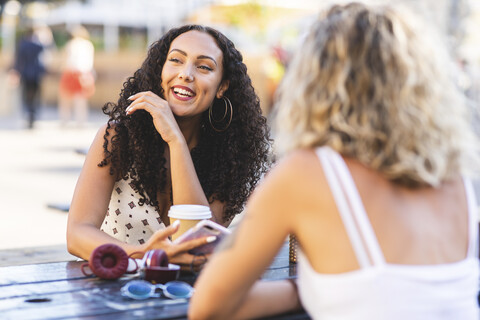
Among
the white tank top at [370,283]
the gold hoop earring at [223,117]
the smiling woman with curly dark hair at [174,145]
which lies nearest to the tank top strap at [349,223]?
the white tank top at [370,283]

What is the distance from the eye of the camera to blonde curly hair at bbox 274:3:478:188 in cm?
154

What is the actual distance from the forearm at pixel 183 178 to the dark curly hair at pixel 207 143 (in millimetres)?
136

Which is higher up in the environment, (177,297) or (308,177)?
(308,177)

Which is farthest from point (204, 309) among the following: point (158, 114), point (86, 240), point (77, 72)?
point (77, 72)

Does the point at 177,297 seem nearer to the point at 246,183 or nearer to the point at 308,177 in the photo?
the point at 308,177

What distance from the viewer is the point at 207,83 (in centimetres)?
290

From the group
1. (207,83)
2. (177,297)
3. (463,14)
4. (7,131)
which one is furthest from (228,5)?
(177,297)

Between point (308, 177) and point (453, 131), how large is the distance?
0.40 m

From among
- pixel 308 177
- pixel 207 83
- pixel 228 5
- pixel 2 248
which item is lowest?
pixel 2 248

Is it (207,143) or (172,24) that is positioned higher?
(172,24)

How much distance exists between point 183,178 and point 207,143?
1.53ft

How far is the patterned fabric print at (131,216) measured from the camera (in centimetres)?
277

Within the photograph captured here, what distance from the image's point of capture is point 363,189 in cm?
150

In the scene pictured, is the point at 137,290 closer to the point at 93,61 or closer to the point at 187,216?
the point at 187,216
